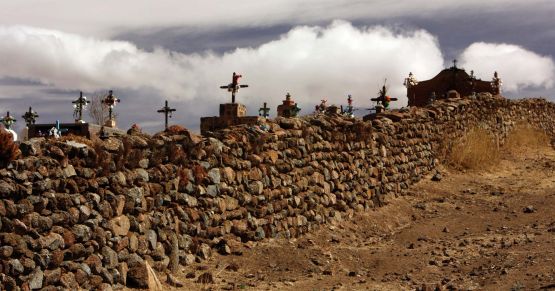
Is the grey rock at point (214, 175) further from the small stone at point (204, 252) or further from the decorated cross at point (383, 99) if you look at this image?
the decorated cross at point (383, 99)

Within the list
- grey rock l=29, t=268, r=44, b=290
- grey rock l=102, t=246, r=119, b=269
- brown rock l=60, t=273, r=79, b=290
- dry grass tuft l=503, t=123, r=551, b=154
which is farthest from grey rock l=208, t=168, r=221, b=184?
dry grass tuft l=503, t=123, r=551, b=154

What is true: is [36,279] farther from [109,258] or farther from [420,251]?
[420,251]

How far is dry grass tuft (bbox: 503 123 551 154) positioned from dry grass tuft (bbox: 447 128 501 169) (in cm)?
202

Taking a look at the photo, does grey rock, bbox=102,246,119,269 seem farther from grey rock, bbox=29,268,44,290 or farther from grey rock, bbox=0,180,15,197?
grey rock, bbox=0,180,15,197

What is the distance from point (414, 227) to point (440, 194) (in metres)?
2.54

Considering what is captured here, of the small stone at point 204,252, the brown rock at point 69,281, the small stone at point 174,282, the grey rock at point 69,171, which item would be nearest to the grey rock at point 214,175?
the small stone at point 204,252

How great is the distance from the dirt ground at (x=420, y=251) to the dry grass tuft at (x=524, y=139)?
221 inches

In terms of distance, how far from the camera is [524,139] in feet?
66.4

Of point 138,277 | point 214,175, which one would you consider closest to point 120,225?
point 138,277

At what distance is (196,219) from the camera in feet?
27.2

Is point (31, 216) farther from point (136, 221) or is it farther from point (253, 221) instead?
point (253, 221)

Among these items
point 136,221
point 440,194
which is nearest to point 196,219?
point 136,221

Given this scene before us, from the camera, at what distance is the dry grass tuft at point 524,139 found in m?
19.1

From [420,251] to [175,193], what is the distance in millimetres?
3718
